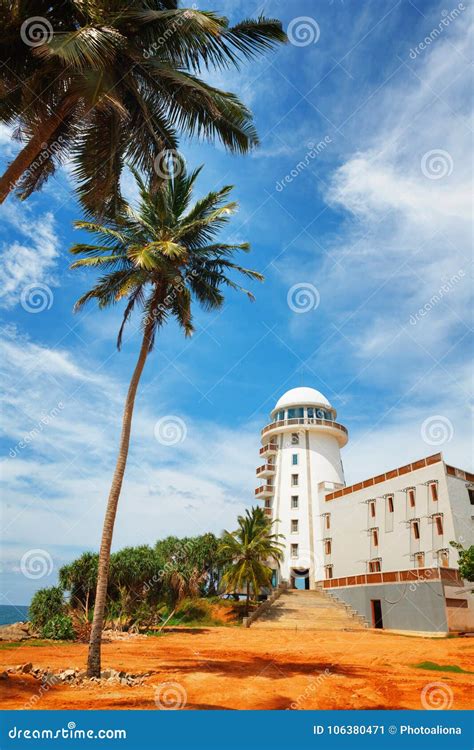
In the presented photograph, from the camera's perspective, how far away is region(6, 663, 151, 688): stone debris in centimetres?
1116

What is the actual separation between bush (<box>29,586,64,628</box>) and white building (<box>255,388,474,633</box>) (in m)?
18.6

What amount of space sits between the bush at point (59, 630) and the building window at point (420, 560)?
20181 mm

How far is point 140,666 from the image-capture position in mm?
14023

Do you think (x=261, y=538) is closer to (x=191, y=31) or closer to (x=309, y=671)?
(x=309, y=671)

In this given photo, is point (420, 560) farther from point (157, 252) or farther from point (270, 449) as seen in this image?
point (157, 252)

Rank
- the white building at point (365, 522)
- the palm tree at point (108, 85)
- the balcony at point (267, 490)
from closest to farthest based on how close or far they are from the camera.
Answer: the palm tree at point (108, 85) < the white building at point (365, 522) < the balcony at point (267, 490)

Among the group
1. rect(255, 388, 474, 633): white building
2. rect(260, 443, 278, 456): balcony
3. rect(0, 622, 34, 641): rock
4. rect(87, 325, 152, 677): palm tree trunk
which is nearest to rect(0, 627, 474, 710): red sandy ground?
rect(87, 325, 152, 677): palm tree trunk

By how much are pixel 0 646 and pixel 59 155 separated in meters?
18.6

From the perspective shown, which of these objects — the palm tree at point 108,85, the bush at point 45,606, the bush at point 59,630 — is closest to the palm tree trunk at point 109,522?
the palm tree at point 108,85

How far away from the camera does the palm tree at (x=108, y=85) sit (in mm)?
9297

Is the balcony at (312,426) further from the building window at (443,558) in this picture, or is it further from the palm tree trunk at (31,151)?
the palm tree trunk at (31,151)

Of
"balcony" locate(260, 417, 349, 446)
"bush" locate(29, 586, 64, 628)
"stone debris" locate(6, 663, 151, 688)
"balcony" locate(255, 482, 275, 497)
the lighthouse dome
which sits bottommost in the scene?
"stone debris" locate(6, 663, 151, 688)

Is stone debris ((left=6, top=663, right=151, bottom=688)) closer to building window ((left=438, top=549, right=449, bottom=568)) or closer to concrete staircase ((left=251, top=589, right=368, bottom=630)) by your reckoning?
concrete staircase ((left=251, top=589, right=368, bottom=630))

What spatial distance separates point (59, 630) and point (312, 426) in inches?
1167
